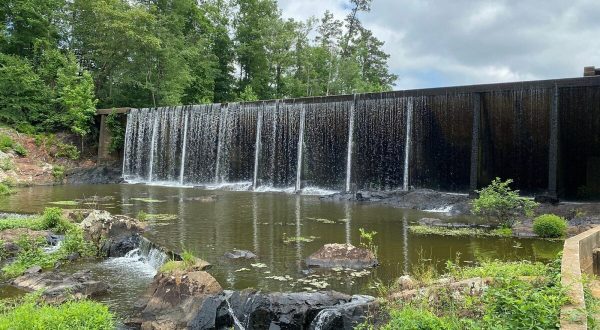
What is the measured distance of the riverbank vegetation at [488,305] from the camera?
3938 millimetres

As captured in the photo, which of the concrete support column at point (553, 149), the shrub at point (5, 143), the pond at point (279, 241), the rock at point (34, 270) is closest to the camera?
the pond at point (279, 241)

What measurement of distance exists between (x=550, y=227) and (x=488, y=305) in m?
7.95

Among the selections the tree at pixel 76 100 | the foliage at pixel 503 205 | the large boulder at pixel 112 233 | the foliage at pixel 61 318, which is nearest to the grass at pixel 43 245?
the large boulder at pixel 112 233

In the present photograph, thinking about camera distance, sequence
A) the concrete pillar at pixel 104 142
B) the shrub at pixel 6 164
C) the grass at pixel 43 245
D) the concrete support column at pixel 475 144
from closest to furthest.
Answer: the grass at pixel 43 245 < the concrete support column at pixel 475 144 < the shrub at pixel 6 164 < the concrete pillar at pixel 104 142

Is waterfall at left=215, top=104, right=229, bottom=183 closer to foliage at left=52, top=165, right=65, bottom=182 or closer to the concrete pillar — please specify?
foliage at left=52, top=165, right=65, bottom=182

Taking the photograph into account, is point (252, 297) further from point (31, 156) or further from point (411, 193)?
point (31, 156)

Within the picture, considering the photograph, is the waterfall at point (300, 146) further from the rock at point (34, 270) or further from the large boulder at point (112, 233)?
the rock at point (34, 270)

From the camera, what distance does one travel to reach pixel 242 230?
40.4 ft

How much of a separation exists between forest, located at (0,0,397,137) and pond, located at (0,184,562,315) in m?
14.4

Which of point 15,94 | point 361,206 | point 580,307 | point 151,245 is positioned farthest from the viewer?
point 15,94

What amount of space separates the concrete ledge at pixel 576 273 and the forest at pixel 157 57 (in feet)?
98.8

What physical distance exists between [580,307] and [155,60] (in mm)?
35603

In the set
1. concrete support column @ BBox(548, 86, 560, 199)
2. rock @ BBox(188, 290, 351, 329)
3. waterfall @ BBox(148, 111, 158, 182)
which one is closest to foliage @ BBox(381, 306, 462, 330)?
rock @ BBox(188, 290, 351, 329)

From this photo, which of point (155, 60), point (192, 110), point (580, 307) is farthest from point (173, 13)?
point (580, 307)
